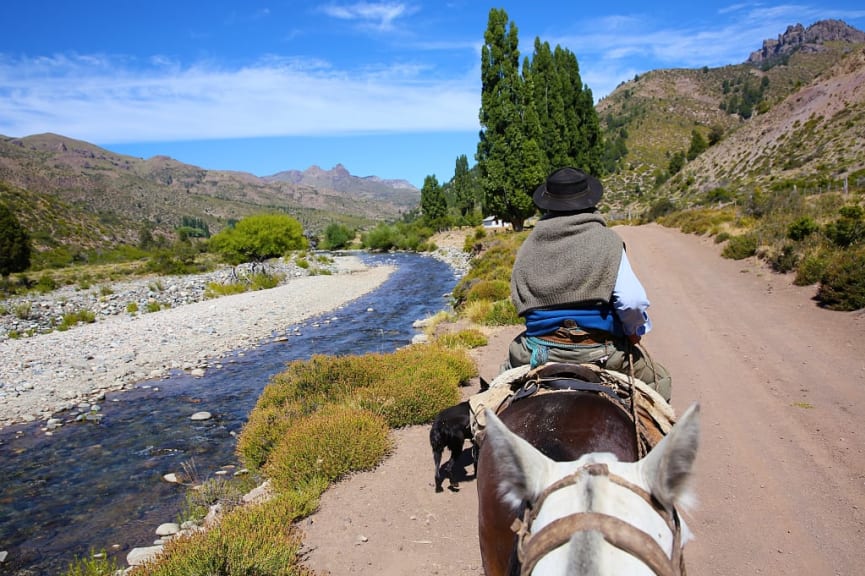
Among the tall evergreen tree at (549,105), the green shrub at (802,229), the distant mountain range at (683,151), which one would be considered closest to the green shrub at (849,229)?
the green shrub at (802,229)

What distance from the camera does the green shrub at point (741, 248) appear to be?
55.0 feet

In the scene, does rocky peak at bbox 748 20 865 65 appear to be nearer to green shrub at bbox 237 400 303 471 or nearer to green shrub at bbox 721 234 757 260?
green shrub at bbox 721 234 757 260

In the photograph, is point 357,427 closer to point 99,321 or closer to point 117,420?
point 117,420

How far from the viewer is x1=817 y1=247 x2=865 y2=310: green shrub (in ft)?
31.4

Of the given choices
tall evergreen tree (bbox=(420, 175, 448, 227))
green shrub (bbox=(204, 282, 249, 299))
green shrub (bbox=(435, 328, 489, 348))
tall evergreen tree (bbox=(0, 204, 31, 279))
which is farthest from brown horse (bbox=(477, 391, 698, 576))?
tall evergreen tree (bbox=(420, 175, 448, 227))

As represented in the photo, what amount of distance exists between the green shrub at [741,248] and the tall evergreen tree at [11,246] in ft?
148

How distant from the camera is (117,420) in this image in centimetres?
1002

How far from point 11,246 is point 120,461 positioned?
38.4m

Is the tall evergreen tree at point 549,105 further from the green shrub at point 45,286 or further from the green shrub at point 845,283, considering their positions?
the green shrub at point 45,286

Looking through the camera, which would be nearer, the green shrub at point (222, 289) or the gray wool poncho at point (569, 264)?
the gray wool poncho at point (569, 264)

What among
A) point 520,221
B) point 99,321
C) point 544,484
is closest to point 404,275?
point 520,221

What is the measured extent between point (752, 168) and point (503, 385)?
187 ft

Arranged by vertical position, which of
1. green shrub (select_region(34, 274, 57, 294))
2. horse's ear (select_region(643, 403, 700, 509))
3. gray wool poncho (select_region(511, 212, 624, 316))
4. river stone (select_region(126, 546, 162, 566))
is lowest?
river stone (select_region(126, 546, 162, 566))

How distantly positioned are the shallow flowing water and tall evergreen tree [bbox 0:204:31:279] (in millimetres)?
32746
